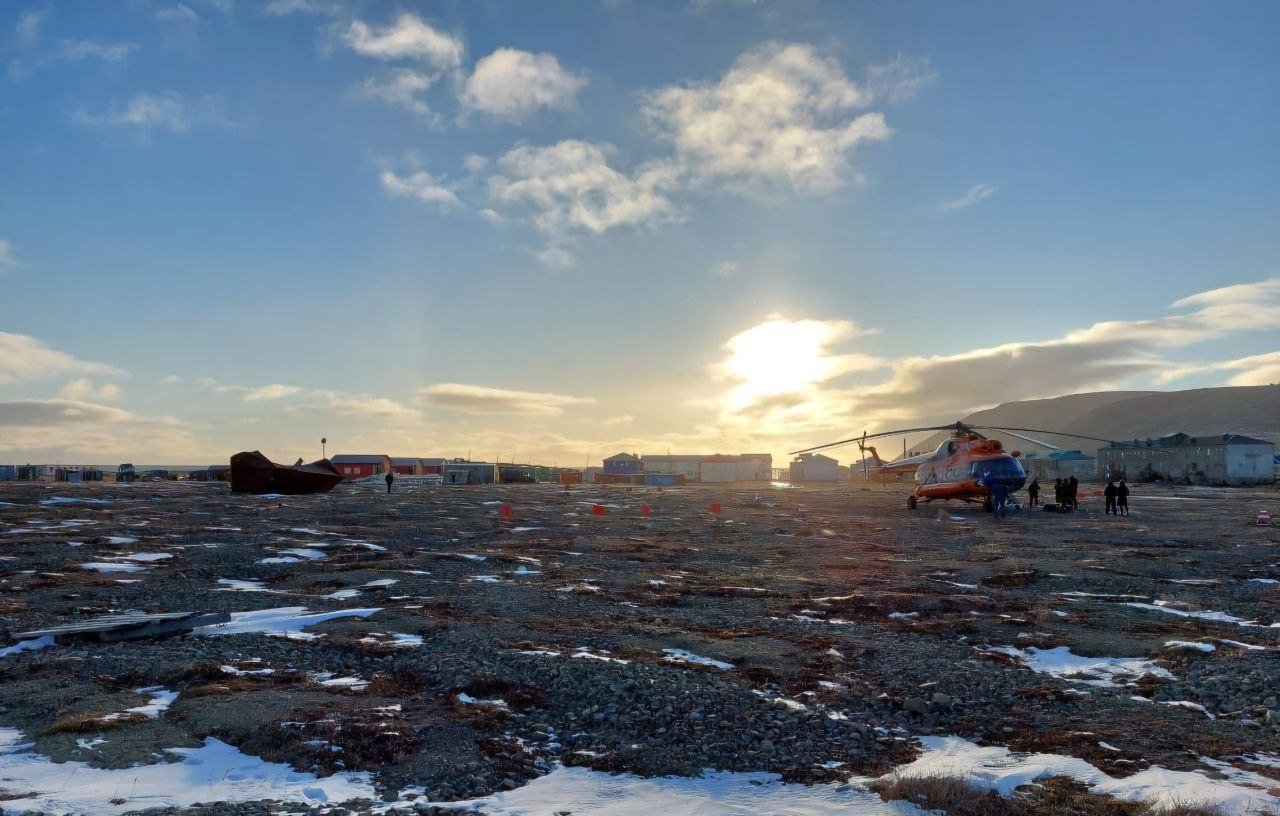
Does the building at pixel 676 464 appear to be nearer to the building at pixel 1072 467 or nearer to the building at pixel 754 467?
the building at pixel 754 467

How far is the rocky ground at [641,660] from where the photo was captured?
299 inches

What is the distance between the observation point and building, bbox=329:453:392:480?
118 metres

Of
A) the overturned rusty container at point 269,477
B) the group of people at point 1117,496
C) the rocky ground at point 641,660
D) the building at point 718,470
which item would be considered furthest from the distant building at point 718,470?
the rocky ground at point 641,660

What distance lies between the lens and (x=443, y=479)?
103062mm

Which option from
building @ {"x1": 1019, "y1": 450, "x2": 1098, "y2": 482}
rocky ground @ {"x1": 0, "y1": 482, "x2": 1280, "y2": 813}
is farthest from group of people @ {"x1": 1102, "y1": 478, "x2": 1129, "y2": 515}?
building @ {"x1": 1019, "y1": 450, "x2": 1098, "y2": 482}

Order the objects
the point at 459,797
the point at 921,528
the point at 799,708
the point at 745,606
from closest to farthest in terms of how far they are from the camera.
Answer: the point at 459,797
the point at 799,708
the point at 745,606
the point at 921,528

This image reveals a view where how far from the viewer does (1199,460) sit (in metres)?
94.6

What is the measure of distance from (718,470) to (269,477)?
11873cm

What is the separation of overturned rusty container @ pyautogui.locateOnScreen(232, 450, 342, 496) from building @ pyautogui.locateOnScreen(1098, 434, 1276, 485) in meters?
97.2

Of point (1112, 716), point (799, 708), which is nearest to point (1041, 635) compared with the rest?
point (1112, 716)

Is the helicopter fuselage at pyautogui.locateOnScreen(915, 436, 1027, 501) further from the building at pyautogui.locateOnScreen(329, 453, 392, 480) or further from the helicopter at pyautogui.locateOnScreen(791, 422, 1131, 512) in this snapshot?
the building at pyautogui.locateOnScreen(329, 453, 392, 480)

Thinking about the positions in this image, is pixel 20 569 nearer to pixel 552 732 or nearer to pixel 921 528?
pixel 552 732

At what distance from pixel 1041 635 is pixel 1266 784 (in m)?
6.06

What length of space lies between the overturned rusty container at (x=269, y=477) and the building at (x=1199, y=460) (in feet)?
319
